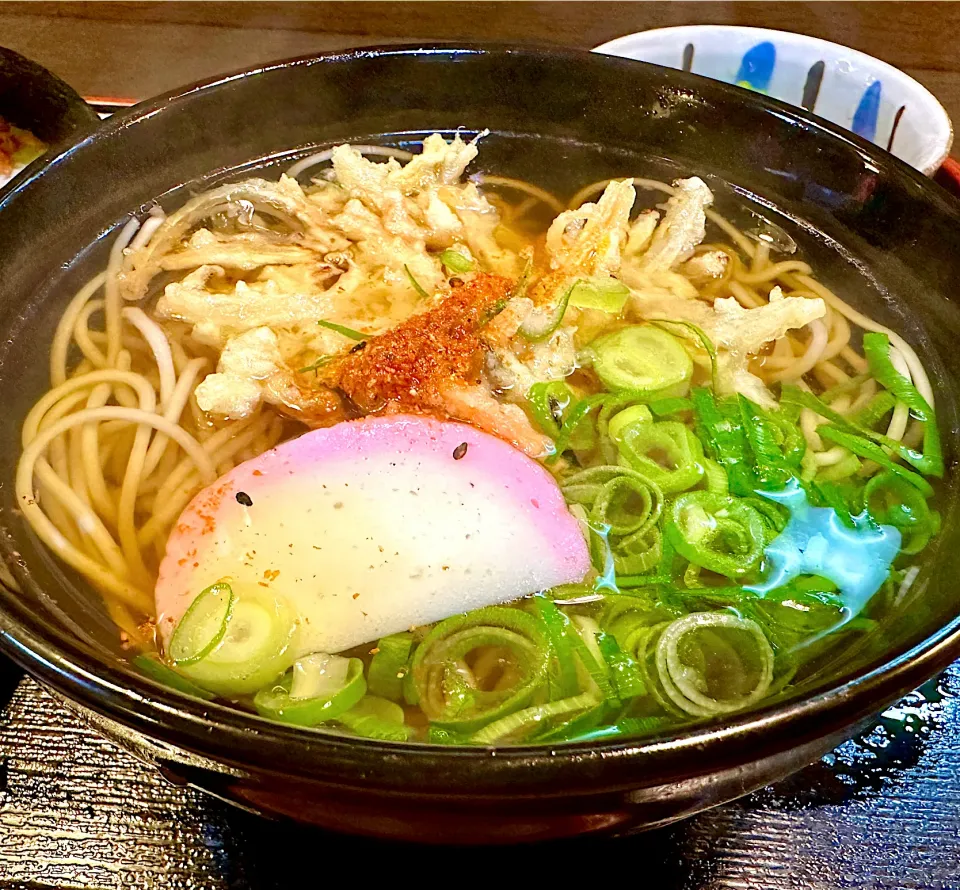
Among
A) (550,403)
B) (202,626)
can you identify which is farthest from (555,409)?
(202,626)

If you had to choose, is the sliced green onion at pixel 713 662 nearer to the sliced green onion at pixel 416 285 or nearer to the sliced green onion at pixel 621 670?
the sliced green onion at pixel 621 670

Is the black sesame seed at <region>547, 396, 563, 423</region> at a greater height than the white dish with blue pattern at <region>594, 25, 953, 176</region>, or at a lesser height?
lesser

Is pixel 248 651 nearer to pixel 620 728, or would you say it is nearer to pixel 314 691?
pixel 314 691

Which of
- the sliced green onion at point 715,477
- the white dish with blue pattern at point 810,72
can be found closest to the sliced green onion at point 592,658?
the sliced green onion at point 715,477

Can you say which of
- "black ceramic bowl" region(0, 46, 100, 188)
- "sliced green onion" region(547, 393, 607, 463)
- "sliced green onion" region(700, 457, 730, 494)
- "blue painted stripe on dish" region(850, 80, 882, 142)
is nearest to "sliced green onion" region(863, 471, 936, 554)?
"sliced green onion" region(700, 457, 730, 494)

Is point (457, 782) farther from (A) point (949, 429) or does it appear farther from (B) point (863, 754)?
(A) point (949, 429)

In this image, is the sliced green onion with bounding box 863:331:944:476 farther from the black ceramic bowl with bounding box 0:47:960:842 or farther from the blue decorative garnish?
the blue decorative garnish
